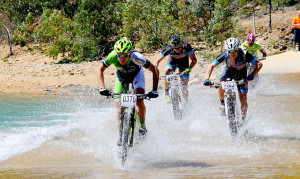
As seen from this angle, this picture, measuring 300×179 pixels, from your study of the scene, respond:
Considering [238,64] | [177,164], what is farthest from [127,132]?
[238,64]

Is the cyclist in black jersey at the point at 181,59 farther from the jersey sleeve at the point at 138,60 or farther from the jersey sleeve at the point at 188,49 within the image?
the jersey sleeve at the point at 138,60

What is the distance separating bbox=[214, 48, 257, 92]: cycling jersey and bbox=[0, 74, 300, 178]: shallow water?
3.78 feet

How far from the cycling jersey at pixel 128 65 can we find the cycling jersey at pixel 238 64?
192cm

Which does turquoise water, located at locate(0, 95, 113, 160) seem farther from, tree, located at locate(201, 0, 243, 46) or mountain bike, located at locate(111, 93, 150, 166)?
tree, located at locate(201, 0, 243, 46)

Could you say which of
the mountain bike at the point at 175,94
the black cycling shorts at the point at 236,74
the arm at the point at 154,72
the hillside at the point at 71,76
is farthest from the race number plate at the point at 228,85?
the hillside at the point at 71,76

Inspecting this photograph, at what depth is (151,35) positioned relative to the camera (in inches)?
1057

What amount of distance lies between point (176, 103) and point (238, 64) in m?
2.07

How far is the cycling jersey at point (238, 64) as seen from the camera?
7852 millimetres

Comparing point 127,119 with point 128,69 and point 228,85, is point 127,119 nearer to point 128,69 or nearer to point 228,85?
point 128,69

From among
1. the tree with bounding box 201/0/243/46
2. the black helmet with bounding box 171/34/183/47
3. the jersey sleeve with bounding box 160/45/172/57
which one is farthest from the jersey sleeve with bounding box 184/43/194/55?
the tree with bounding box 201/0/243/46

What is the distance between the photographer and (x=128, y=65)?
6.61 metres

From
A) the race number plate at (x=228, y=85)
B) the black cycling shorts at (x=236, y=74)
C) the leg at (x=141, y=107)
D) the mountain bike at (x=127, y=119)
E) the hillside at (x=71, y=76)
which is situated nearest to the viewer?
the mountain bike at (x=127, y=119)

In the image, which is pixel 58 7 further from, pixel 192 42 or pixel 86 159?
pixel 86 159

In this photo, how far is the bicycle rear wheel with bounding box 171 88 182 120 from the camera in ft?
30.7
